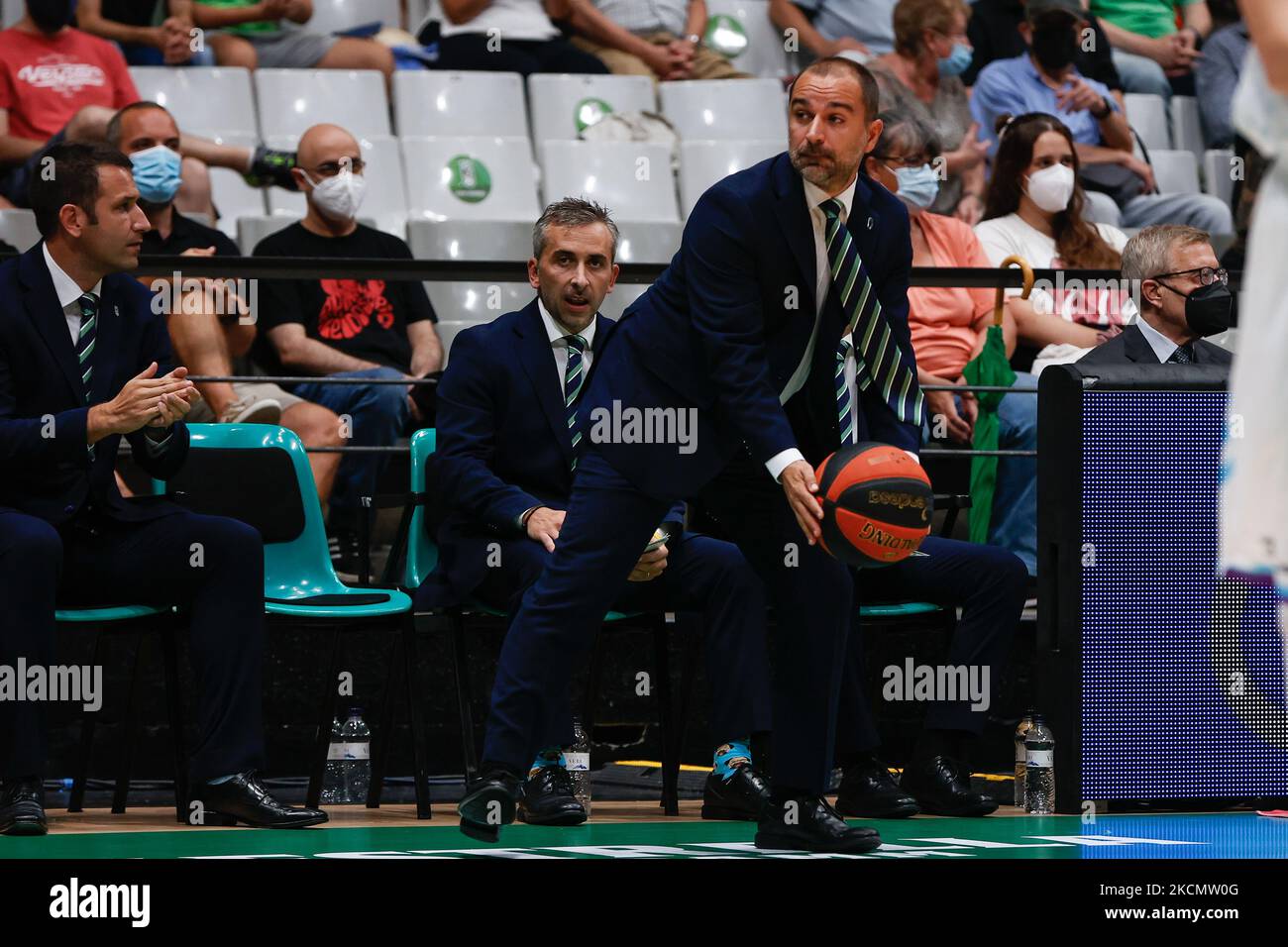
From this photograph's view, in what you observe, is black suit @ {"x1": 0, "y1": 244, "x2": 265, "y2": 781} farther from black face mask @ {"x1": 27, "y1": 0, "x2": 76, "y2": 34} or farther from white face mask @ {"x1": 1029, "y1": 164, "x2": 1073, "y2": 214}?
white face mask @ {"x1": 1029, "y1": 164, "x2": 1073, "y2": 214}

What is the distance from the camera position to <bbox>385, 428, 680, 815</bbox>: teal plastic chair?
520cm

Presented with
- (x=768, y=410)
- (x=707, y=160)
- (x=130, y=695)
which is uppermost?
(x=707, y=160)

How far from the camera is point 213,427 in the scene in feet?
18.0

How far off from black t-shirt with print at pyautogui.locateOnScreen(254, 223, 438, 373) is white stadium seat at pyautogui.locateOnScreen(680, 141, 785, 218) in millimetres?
1847

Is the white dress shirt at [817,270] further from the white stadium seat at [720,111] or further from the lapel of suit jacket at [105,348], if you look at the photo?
the white stadium seat at [720,111]

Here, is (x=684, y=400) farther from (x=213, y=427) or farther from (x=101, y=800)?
(x=101, y=800)

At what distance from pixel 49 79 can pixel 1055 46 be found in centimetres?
443

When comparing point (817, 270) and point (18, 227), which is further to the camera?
point (18, 227)

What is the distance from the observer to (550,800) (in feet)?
15.9

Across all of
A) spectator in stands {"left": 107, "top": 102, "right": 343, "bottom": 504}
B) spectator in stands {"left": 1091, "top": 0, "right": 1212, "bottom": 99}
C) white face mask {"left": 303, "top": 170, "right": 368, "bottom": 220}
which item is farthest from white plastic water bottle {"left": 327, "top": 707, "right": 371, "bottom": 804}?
spectator in stands {"left": 1091, "top": 0, "right": 1212, "bottom": 99}

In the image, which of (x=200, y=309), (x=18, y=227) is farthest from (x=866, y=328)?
(x=18, y=227)

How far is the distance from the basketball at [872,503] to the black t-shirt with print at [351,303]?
10.2ft

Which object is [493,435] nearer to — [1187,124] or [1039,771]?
[1039,771]
